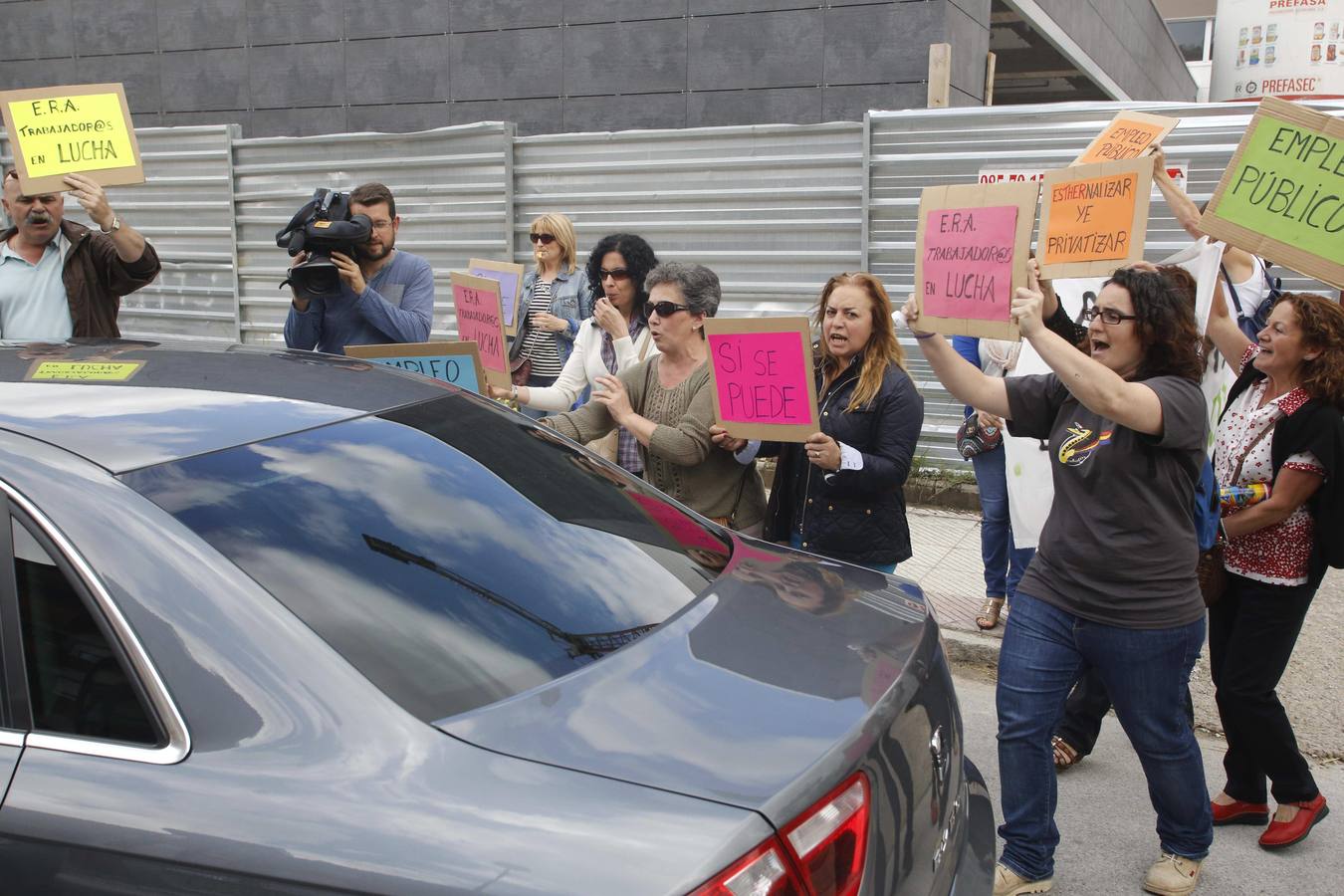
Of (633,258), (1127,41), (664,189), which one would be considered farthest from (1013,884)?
(1127,41)

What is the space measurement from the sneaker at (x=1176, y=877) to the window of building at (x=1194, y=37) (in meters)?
34.4

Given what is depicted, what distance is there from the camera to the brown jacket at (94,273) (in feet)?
16.2

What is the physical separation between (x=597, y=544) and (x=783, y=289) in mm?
6334

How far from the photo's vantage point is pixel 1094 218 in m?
3.81

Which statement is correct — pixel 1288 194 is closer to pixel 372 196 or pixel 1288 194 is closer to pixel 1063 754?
pixel 1063 754

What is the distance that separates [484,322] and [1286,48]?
1778 centimetres

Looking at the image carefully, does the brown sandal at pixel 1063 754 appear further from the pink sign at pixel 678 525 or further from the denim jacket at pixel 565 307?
the denim jacket at pixel 565 307

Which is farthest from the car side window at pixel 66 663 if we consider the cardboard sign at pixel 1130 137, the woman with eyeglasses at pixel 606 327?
the cardboard sign at pixel 1130 137

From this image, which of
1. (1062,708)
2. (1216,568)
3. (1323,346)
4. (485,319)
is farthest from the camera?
(485,319)

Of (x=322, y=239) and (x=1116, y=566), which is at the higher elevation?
(x=322, y=239)

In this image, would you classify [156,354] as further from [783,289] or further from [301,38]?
[301,38]

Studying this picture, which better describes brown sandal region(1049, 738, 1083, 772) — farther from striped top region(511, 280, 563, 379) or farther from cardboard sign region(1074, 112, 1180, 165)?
striped top region(511, 280, 563, 379)

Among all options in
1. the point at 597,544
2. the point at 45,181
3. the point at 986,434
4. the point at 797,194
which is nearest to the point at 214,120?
the point at 797,194

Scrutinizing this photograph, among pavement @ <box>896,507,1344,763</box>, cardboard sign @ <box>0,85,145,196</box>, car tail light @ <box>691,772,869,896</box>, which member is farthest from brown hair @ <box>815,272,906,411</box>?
cardboard sign @ <box>0,85,145,196</box>
